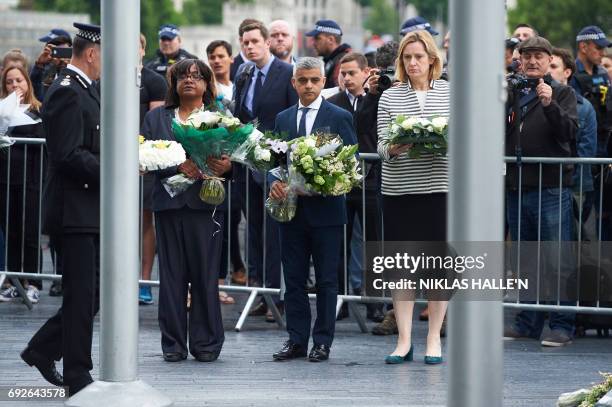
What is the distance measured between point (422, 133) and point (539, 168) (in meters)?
1.67

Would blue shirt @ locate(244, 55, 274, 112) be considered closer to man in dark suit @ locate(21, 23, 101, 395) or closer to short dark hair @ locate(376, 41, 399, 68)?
short dark hair @ locate(376, 41, 399, 68)

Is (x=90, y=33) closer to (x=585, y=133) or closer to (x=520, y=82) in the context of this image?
(x=520, y=82)

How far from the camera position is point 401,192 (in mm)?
10336

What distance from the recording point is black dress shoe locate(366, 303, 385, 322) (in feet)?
40.8

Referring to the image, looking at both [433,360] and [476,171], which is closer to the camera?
[476,171]

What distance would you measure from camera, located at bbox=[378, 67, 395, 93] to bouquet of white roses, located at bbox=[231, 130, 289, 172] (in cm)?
125

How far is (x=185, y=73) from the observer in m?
10.5

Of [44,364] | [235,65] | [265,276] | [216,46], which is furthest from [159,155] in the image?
[235,65]

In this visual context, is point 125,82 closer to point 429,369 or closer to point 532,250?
point 429,369

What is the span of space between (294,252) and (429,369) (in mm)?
1303

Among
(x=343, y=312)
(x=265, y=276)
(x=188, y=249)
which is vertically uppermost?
(x=188, y=249)

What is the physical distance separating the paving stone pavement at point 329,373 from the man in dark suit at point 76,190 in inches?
17.6

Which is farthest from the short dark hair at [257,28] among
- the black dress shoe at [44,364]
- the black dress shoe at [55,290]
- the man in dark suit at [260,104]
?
the black dress shoe at [44,364]

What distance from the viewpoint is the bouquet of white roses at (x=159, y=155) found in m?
9.93
